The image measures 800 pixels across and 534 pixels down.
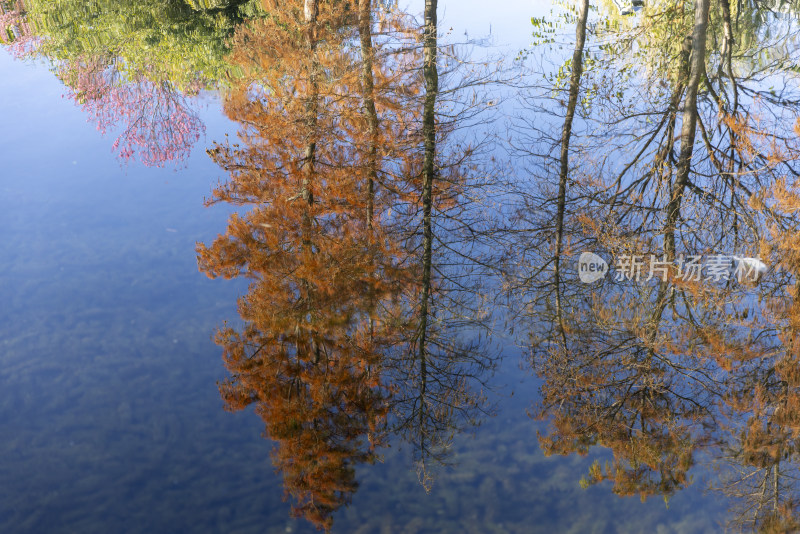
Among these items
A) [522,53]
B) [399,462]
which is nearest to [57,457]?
[399,462]

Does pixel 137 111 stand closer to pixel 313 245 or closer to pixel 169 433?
pixel 313 245

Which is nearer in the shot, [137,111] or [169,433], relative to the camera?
[169,433]

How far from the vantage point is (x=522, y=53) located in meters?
11.7

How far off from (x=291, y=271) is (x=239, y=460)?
1.91 meters

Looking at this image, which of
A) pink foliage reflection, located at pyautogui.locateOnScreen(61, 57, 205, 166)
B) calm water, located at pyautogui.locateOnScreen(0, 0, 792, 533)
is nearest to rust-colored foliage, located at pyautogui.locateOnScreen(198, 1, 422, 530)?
calm water, located at pyautogui.locateOnScreen(0, 0, 792, 533)

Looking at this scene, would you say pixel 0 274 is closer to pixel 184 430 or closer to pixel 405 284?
pixel 184 430

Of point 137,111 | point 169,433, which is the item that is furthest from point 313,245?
point 137,111

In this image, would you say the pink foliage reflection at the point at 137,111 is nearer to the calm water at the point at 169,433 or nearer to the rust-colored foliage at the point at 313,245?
the rust-colored foliage at the point at 313,245

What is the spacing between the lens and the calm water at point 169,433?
363 centimetres

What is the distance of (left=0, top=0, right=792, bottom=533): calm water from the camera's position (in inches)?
143

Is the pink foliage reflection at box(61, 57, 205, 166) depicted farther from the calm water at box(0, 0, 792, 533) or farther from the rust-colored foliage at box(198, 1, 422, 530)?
the calm water at box(0, 0, 792, 533)

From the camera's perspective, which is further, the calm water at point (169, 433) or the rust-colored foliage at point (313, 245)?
the rust-colored foliage at point (313, 245)

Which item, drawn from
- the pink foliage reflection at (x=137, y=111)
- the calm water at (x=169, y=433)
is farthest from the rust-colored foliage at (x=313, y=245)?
the pink foliage reflection at (x=137, y=111)

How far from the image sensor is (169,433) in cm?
417
